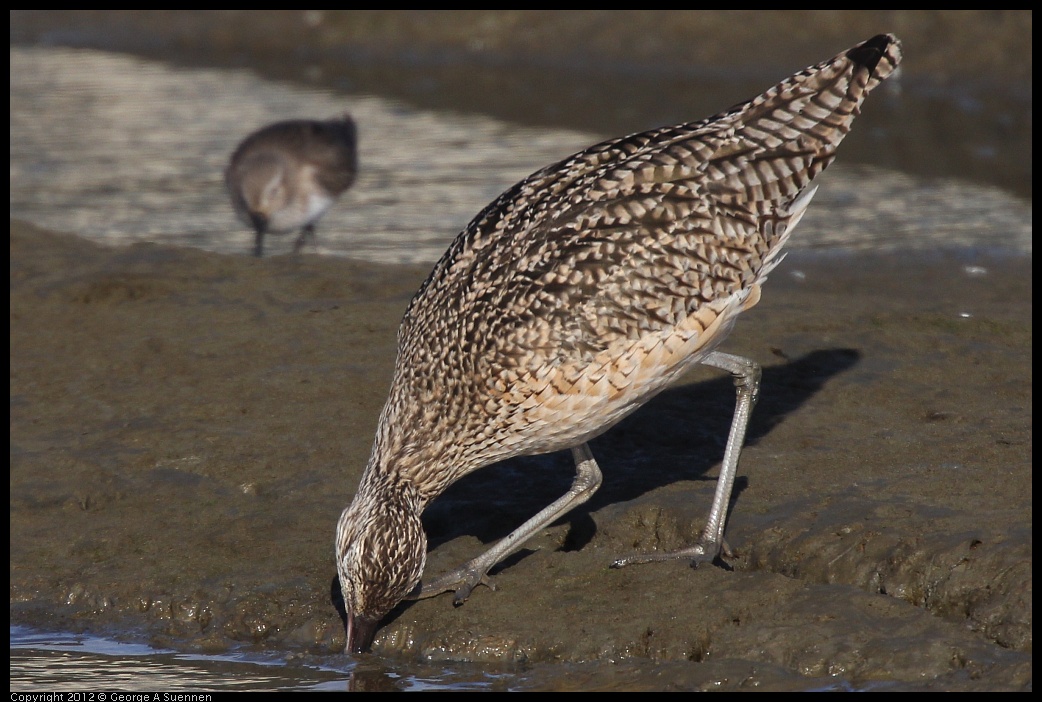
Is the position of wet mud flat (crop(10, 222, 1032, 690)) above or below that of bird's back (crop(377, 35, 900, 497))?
below

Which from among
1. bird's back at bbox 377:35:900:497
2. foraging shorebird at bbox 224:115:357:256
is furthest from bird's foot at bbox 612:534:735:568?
foraging shorebird at bbox 224:115:357:256

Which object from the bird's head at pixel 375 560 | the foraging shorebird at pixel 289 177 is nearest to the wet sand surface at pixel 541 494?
the bird's head at pixel 375 560

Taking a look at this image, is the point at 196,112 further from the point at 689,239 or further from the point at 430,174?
the point at 689,239

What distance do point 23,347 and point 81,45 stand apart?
15.4 metres

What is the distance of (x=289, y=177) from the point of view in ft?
36.8

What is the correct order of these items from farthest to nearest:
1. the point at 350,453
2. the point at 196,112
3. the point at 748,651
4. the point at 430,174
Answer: the point at 196,112, the point at 430,174, the point at 350,453, the point at 748,651

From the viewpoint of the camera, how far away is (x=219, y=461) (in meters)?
6.69

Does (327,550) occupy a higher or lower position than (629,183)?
lower

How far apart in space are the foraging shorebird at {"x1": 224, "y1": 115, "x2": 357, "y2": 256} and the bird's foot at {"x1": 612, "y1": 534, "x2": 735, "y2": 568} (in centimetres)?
628

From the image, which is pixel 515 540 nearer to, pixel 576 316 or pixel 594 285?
pixel 576 316

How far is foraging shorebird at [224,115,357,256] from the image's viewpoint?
36.7ft

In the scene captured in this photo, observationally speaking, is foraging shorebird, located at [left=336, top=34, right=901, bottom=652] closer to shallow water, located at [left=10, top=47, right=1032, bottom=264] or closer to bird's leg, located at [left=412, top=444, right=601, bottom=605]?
bird's leg, located at [left=412, top=444, right=601, bottom=605]

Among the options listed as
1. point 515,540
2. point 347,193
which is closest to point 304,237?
point 347,193
